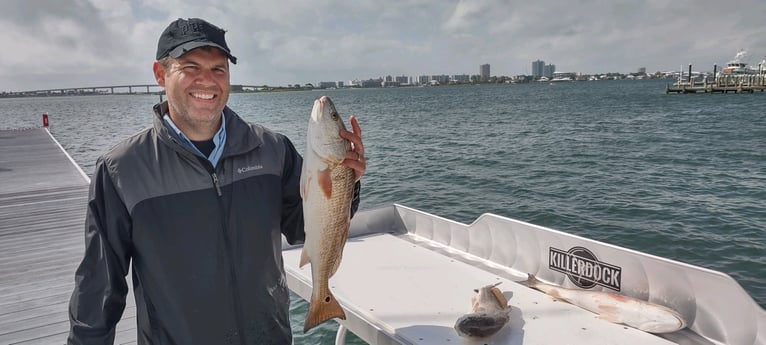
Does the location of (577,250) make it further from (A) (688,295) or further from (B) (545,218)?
(B) (545,218)

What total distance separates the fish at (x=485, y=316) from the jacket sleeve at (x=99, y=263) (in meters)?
3.21

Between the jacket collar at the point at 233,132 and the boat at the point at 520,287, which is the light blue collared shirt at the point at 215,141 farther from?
the boat at the point at 520,287

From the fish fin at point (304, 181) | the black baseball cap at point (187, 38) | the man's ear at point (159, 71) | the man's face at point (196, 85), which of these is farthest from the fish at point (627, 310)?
the man's ear at point (159, 71)

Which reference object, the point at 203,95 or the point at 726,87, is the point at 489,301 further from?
the point at 726,87

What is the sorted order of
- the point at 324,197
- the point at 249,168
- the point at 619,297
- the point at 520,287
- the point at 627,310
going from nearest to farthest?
the point at 324,197 < the point at 249,168 < the point at 627,310 < the point at 619,297 < the point at 520,287

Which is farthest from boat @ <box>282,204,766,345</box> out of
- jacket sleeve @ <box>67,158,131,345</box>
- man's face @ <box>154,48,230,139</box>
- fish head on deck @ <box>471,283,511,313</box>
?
man's face @ <box>154,48,230,139</box>

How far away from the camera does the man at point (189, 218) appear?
277 cm

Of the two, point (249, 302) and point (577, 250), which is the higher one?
point (249, 302)

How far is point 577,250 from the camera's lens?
642cm

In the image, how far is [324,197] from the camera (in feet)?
9.64

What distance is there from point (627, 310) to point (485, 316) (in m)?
1.62

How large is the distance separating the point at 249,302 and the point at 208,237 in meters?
0.50

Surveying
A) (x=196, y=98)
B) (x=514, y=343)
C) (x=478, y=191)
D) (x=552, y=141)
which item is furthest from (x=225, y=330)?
(x=552, y=141)

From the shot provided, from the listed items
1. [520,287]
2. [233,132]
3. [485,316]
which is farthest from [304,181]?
[520,287]
